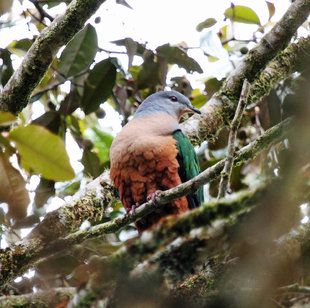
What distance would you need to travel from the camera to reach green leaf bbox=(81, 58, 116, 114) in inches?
137

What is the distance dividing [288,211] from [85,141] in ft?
9.42

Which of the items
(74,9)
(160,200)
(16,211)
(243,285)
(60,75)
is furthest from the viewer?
(60,75)

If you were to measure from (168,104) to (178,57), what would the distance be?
521mm

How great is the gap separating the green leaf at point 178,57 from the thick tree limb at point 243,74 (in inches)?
12.7

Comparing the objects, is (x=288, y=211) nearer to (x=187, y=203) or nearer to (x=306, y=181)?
(x=306, y=181)

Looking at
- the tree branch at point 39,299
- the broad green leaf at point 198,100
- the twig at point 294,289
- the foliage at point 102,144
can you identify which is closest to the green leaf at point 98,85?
the foliage at point 102,144

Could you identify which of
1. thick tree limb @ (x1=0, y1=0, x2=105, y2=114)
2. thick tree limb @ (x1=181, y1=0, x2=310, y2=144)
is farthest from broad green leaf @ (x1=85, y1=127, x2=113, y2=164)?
thick tree limb @ (x1=0, y1=0, x2=105, y2=114)

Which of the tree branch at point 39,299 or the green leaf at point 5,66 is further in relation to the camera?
the green leaf at point 5,66

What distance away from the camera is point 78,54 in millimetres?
3461

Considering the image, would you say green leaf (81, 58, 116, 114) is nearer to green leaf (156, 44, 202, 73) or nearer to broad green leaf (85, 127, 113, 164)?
green leaf (156, 44, 202, 73)

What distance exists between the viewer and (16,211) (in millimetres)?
1810

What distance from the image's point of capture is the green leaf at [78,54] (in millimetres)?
3441

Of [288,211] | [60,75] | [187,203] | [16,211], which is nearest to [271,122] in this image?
[187,203]

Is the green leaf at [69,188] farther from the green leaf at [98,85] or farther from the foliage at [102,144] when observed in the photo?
the green leaf at [98,85]
